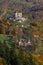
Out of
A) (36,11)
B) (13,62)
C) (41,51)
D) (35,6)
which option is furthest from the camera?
(35,6)

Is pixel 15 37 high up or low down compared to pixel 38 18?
up

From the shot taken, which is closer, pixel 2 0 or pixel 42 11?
pixel 42 11

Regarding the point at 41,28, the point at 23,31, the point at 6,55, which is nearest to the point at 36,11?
the point at 41,28

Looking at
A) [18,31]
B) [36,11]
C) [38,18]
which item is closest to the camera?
[18,31]

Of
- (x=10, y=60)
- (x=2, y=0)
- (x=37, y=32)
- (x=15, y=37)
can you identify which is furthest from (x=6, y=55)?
(x=2, y=0)

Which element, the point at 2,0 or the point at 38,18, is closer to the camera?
the point at 38,18

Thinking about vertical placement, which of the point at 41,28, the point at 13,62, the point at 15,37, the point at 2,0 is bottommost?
the point at 2,0

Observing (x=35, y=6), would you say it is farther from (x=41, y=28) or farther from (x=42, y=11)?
(x=41, y=28)

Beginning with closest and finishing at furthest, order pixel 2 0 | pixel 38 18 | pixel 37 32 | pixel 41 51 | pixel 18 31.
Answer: pixel 41 51 → pixel 18 31 → pixel 37 32 → pixel 38 18 → pixel 2 0

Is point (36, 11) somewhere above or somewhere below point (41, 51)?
below

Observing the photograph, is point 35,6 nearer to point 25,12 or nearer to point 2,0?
point 25,12
